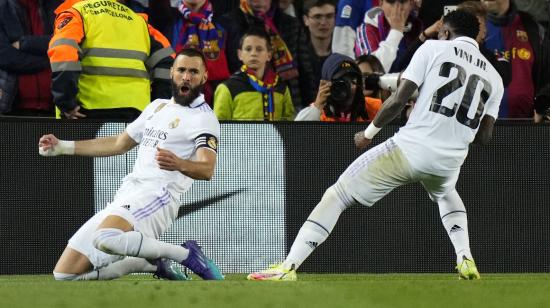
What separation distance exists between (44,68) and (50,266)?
5.17ft

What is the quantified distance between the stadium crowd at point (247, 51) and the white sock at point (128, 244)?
1695mm

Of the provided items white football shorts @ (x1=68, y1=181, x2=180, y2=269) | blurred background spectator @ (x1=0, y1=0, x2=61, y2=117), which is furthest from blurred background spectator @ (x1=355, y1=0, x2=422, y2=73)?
white football shorts @ (x1=68, y1=181, x2=180, y2=269)

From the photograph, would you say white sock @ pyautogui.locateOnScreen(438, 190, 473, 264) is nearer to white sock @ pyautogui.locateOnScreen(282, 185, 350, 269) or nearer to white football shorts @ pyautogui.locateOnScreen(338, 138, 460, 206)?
white football shorts @ pyautogui.locateOnScreen(338, 138, 460, 206)

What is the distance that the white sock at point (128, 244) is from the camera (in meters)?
8.24

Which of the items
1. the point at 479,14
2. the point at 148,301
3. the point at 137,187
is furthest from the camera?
the point at 479,14

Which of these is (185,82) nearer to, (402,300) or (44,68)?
(44,68)

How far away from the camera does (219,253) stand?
9953 mm

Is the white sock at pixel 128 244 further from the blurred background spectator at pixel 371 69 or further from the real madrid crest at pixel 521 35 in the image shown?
the real madrid crest at pixel 521 35

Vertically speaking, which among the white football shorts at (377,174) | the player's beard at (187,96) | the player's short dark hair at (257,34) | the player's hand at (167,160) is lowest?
the white football shorts at (377,174)

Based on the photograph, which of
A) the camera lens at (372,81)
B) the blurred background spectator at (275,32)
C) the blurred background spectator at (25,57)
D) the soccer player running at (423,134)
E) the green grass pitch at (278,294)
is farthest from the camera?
the blurred background spectator at (275,32)

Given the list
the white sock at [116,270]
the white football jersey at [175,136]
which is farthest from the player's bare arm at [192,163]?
the white sock at [116,270]

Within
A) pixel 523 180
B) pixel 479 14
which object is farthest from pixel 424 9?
pixel 523 180

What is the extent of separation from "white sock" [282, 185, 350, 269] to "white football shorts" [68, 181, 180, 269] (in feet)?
2.94

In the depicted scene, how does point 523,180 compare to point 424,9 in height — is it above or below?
below
